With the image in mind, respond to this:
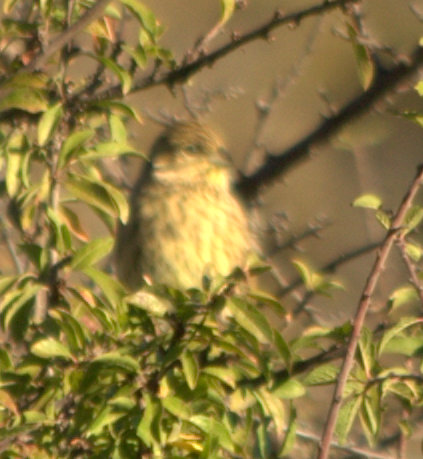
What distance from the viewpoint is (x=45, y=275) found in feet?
7.33

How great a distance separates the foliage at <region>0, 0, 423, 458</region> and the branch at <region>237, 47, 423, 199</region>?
1.46 m

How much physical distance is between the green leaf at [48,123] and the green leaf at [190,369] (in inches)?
22.5

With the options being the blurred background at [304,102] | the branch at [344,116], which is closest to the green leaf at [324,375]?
the branch at [344,116]

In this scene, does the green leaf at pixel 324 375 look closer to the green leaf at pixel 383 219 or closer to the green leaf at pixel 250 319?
the green leaf at pixel 250 319

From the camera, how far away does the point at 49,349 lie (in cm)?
217

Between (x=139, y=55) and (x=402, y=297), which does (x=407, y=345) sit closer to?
(x=402, y=297)

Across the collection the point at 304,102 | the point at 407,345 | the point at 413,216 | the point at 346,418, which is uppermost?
the point at 304,102

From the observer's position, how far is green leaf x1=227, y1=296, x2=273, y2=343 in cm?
202

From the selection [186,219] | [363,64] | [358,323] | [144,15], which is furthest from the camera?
[186,219]

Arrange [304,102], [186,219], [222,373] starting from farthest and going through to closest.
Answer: [304,102], [186,219], [222,373]

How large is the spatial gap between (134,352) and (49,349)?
6.2 inches

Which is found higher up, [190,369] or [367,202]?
[367,202]

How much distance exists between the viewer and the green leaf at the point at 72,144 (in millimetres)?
2307

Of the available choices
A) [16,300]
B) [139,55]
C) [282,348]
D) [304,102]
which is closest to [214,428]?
[282,348]
